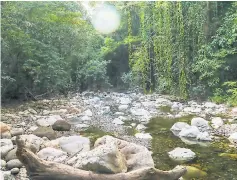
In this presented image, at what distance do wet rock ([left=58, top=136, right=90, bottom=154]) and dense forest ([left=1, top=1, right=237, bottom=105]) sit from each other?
3.77m

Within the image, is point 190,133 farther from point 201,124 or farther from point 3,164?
point 3,164

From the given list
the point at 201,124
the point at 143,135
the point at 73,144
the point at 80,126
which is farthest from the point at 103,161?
the point at 201,124

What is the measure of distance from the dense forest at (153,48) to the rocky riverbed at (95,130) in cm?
106

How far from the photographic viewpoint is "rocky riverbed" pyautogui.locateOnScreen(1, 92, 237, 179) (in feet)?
11.3

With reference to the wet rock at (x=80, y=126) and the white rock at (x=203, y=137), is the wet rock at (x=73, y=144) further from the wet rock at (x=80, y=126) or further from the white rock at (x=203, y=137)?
the white rock at (x=203, y=137)

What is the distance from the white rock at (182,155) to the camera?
347 cm

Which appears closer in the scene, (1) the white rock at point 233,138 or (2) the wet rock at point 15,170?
(2) the wet rock at point 15,170

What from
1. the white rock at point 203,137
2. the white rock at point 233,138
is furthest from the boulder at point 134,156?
the white rock at point 233,138

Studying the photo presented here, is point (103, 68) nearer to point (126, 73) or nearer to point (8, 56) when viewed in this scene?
point (126, 73)

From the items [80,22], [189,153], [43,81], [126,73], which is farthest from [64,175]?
[126,73]

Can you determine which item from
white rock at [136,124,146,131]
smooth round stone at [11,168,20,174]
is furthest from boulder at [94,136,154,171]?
white rock at [136,124,146,131]

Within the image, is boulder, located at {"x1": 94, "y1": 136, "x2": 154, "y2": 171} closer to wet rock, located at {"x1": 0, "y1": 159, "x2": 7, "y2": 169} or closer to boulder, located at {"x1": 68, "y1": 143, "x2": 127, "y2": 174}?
boulder, located at {"x1": 68, "y1": 143, "x2": 127, "y2": 174}

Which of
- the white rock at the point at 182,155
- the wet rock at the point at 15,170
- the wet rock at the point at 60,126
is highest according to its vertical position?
the wet rock at the point at 15,170

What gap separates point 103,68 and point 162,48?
4768 mm
